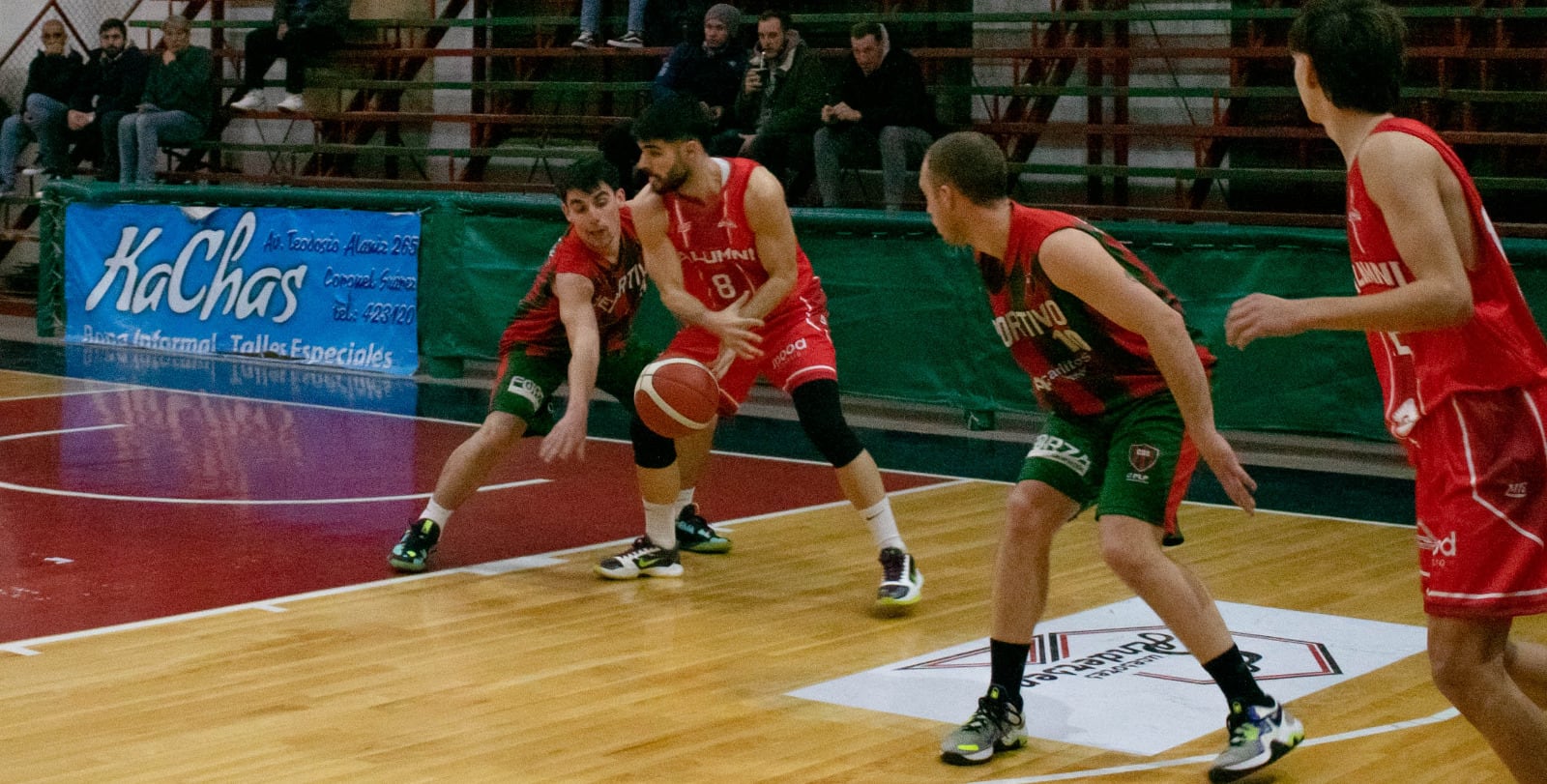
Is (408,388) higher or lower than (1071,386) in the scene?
lower

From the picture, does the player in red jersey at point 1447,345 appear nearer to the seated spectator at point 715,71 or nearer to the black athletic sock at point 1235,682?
the black athletic sock at point 1235,682

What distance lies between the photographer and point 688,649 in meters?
5.77

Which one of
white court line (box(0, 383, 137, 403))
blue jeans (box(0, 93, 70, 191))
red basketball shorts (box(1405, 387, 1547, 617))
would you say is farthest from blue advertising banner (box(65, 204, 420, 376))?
red basketball shorts (box(1405, 387, 1547, 617))

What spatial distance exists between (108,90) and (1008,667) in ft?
50.0

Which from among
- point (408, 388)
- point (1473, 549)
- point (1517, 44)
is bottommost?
point (408, 388)

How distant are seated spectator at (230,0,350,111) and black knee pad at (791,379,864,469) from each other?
39.1ft

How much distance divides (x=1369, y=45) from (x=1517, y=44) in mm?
9996

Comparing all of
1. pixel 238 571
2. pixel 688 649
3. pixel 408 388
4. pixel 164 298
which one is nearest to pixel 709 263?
pixel 688 649

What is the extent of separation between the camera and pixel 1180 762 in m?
4.57

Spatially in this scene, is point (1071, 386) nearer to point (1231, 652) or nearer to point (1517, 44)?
point (1231, 652)

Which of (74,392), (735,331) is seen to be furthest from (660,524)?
(74,392)

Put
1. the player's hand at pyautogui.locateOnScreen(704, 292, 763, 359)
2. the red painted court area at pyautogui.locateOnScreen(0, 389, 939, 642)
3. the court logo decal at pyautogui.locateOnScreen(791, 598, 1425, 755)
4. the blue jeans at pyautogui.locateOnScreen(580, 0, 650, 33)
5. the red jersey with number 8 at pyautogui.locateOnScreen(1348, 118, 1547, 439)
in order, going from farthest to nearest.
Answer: the blue jeans at pyautogui.locateOnScreen(580, 0, 650, 33), the red painted court area at pyautogui.locateOnScreen(0, 389, 939, 642), the player's hand at pyautogui.locateOnScreen(704, 292, 763, 359), the court logo decal at pyautogui.locateOnScreen(791, 598, 1425, 755), the red jersey with number 8 at pyautogui.locateOnScreen(1348, 118, 1547, 439)

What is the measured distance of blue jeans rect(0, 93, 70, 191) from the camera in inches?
714

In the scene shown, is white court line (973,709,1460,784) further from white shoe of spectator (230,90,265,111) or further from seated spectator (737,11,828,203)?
white shoe of spectator (230,90,265,111)
